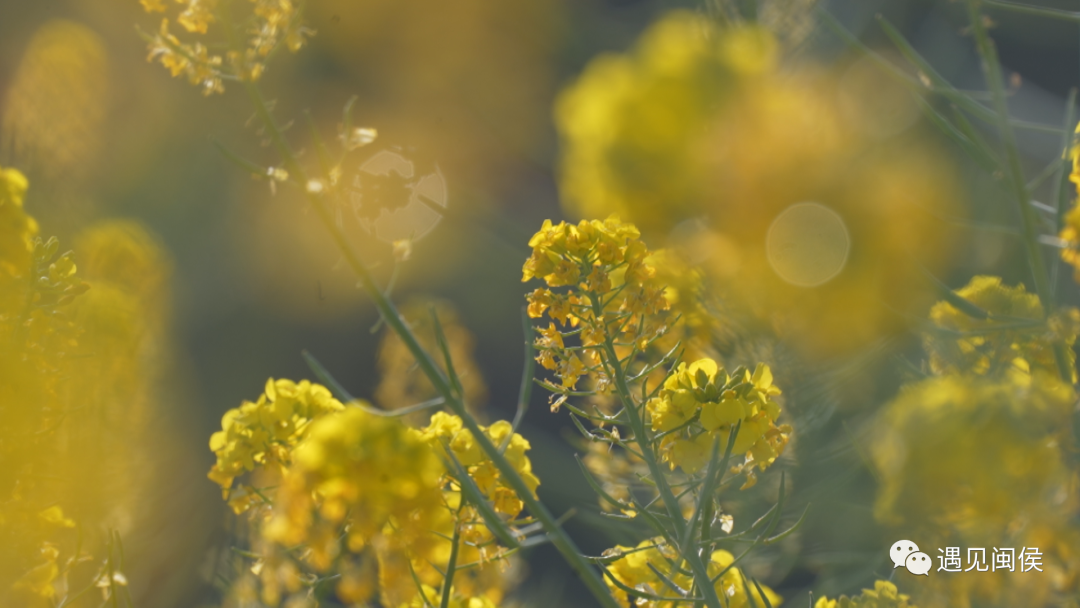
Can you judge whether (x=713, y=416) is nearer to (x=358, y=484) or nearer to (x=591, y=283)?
(x=591, y=283)

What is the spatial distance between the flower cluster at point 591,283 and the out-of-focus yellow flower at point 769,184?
0.23 meters

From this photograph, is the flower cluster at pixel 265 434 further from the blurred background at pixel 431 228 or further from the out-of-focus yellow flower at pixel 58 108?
the out-of-focus yellow flower at pixel 58 108

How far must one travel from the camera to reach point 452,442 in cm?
71

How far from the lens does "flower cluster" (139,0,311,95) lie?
2.10ft

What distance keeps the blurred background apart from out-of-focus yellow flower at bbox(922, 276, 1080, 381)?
0.06 meters

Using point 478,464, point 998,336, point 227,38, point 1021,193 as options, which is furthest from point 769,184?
point 227,38

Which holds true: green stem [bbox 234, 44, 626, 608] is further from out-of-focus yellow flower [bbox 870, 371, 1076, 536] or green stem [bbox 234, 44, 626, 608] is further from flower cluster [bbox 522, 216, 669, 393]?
out-of-focus yellow flower [bbox 870, 371, 1076, 536]

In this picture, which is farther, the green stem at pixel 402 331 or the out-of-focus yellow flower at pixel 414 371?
the out-of-focus yellow flower at pixel 414 371

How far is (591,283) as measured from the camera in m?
0.74

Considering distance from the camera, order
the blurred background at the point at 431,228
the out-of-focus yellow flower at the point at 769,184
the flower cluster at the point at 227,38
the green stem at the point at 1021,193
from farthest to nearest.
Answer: the blurred background at the point at 431,228
the out-of-focus yellow flower at the point at 769,184
the green stem at the point at 1021,193
the flower cluster at the point at 227,38

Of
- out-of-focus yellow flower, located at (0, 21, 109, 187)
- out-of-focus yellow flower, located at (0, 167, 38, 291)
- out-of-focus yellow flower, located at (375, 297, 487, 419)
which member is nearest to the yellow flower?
out-of-focus yellow flower, located at (375, 297, 487, 419)

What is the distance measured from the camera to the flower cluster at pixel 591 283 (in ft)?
2.37

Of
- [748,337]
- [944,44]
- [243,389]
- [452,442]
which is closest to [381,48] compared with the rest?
[243,389]

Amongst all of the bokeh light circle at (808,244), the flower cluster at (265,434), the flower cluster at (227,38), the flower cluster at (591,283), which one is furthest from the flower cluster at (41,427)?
the bokeh light circle at (808,244)
